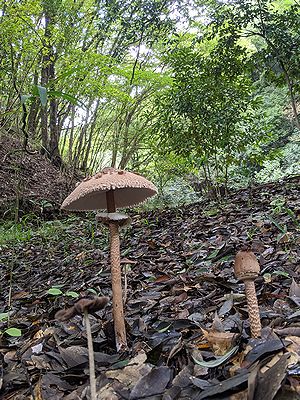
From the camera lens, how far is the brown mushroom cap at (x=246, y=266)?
109cm

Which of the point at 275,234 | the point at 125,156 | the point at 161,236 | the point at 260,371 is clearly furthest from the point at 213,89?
the point at 125,156

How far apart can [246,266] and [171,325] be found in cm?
56

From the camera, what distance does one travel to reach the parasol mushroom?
1245mm

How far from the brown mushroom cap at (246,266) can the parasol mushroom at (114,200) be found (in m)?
0.42

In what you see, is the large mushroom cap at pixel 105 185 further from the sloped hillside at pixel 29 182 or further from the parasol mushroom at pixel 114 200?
the sloped hillside at pixel 29 182

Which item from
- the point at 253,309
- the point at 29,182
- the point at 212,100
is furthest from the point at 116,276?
the point at 29,182

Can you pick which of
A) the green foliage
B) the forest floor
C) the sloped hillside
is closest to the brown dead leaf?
the forest floor

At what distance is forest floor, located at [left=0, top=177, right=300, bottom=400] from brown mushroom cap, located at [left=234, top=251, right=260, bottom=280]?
21 cm

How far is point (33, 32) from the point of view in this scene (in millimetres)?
6309

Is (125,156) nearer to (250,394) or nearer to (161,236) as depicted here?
(161,236)

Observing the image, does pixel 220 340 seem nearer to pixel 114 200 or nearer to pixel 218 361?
pixel 218 361

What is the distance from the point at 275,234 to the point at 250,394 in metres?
1.87

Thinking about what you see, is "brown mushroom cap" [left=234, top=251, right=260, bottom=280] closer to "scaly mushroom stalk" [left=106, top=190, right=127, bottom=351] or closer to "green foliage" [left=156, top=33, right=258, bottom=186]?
"scaly mushroom stalk" [left=106, top=190, right=127, bottom=351]

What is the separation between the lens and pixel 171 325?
1.51 metres
